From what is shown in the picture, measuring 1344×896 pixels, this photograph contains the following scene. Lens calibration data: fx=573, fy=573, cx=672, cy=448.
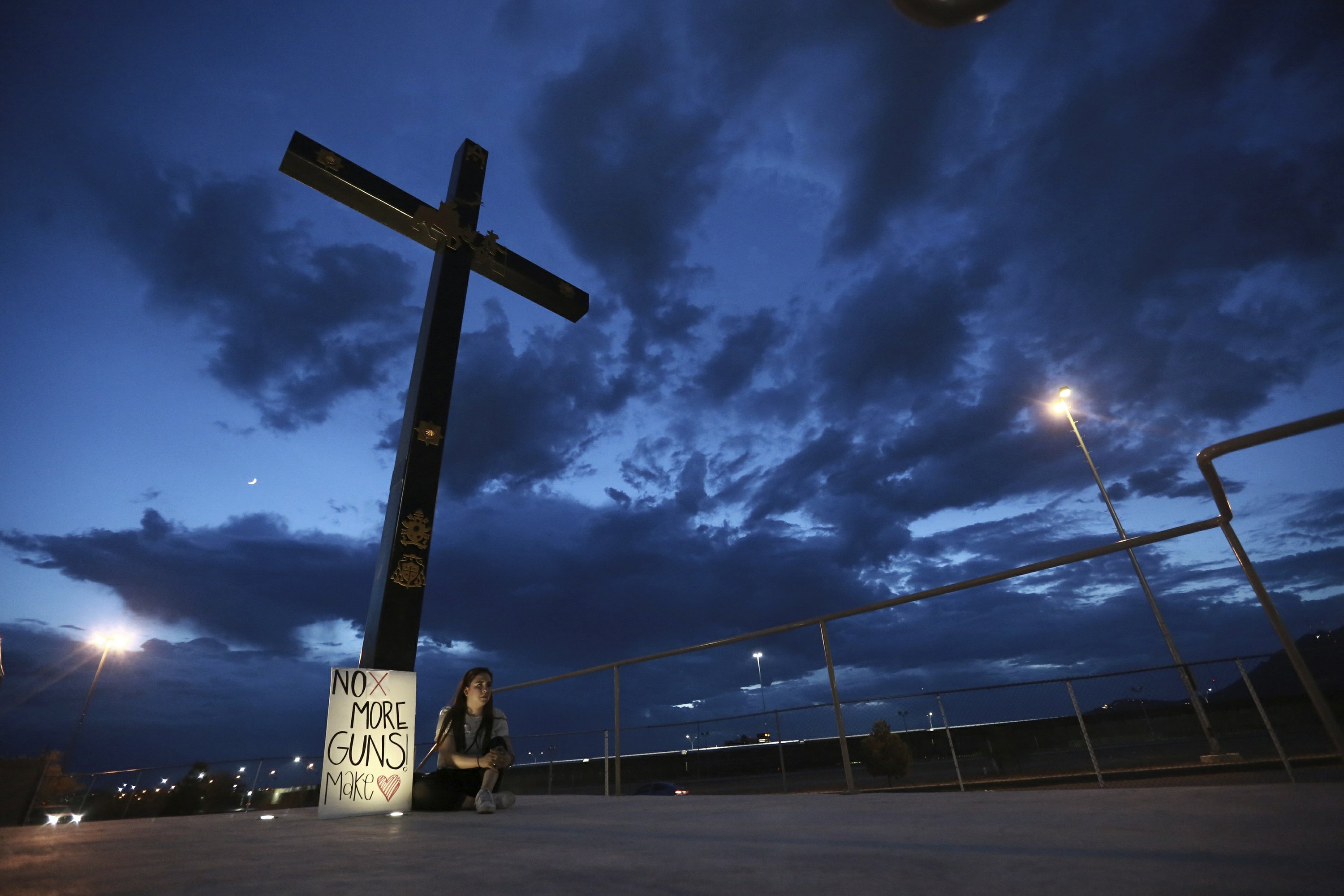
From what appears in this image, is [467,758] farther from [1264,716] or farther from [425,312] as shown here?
[1264,716]

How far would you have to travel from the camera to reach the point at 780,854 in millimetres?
1720

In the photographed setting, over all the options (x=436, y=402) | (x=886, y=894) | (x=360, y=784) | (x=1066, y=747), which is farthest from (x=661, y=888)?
(x=1066, y=747)

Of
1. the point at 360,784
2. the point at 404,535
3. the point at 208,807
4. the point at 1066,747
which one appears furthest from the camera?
the point at 1066,747

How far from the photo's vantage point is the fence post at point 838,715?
387cm

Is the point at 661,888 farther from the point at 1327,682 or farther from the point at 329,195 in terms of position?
the point at 329,195

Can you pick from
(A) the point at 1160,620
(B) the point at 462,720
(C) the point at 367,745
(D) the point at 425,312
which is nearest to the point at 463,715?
(B) the point at 462,720

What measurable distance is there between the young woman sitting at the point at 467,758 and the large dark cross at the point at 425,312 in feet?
2.57

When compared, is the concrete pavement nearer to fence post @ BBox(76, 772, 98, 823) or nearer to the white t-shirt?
the white t-shirt

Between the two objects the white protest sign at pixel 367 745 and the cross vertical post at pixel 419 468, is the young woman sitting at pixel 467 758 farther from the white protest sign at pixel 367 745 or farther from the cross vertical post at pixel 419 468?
the cross vertical post at pixel 419 468

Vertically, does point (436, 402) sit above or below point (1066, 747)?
above

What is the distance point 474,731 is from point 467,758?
0.76ft

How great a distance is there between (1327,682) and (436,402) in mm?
6606

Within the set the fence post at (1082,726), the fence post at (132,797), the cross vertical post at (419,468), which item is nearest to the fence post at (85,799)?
the fence post at (132,797)

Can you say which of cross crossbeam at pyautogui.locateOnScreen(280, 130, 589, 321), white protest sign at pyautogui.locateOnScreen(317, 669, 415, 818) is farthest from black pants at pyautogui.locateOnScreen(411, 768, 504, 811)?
cross crossbeam at pyautogui.locateOnScreen(280, 130, 589, 321)
